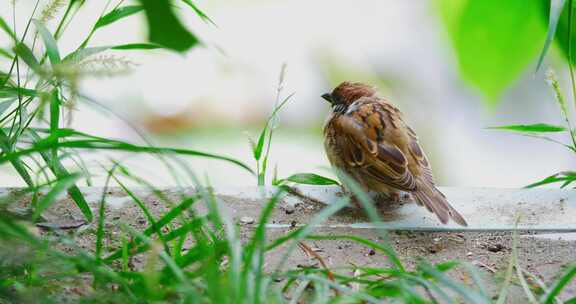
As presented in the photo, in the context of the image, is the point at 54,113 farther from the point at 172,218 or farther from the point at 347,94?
the point at 347,94

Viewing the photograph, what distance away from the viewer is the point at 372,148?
3.58m

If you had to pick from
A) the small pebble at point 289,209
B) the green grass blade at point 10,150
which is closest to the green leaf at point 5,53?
the green grass blade at point 10,150

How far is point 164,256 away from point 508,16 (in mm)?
907

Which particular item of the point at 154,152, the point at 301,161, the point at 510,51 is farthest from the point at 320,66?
the point at 510,51

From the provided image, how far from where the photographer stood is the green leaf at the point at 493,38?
127 centimetres

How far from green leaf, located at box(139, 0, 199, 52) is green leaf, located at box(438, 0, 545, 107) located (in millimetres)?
465

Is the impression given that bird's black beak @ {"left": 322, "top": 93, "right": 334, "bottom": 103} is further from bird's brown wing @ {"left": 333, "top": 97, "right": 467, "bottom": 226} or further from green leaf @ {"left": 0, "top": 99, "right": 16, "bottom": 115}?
green leaf @ {"left": 0, "top": 99, "right": 16, "bottom": 115}

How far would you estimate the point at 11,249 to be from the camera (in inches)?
69.1

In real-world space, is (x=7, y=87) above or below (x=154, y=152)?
above

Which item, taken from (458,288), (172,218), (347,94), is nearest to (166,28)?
(458,288)

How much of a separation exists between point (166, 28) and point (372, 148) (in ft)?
8.68

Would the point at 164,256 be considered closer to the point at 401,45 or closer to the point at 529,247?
the point at 529,247

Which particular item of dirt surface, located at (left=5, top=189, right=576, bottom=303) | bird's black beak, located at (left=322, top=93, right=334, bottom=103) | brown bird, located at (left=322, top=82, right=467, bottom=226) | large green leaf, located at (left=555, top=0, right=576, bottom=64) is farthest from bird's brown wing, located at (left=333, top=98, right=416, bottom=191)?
large green leaf, located at (left=555, top=0, right=576, bottom=64)

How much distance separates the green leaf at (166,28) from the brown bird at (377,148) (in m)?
2.22
